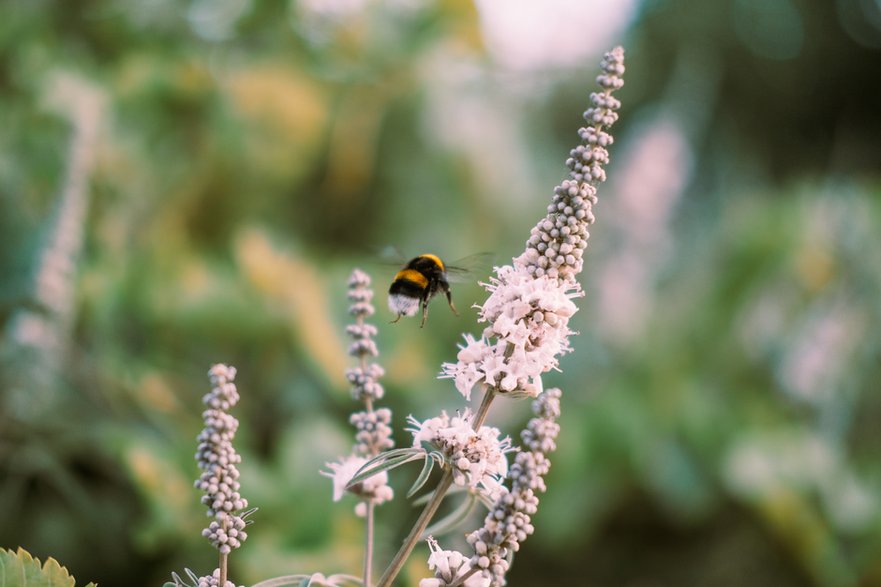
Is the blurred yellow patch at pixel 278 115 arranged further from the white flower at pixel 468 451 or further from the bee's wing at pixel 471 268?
the white flower at pixel 468 451

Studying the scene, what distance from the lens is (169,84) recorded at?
2062mm

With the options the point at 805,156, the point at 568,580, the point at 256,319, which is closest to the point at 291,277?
the point at 256,319

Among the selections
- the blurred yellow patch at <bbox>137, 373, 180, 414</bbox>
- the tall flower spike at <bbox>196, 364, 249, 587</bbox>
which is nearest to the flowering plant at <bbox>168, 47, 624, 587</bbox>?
the tall flower spike at <bbox>196, 364, 249, 587</bbox>

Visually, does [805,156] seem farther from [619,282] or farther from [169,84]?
[169,84]

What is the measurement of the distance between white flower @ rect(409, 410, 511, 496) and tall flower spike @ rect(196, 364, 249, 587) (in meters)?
0.13

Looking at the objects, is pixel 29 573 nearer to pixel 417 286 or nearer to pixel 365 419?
pixel 365 419

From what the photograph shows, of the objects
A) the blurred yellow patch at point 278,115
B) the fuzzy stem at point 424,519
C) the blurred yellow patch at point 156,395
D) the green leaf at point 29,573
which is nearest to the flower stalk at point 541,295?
the fuzzy stem at point 424,519

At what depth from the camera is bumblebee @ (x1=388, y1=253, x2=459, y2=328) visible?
0.86 meters

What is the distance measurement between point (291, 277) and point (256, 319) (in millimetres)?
122

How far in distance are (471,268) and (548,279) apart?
258mm

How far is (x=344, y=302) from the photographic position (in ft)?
6.85

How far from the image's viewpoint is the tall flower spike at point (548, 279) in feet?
1.89

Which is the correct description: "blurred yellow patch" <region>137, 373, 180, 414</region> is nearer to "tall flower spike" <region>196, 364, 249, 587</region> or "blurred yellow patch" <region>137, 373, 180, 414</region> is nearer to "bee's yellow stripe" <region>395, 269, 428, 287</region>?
"bee's yellow stripe" <region>395, 269, 428, 287</region>

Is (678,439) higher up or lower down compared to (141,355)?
higher up
